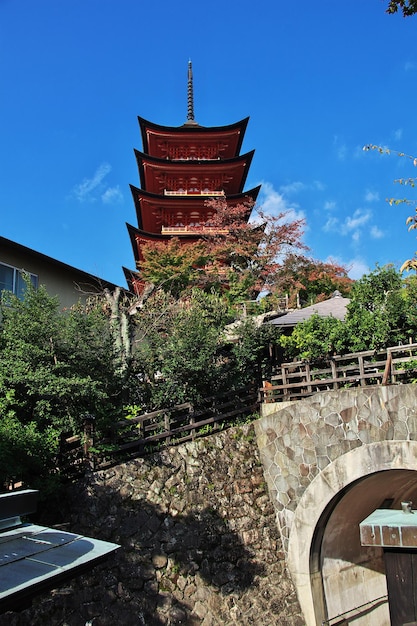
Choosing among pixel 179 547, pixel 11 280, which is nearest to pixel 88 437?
pixel 179 547

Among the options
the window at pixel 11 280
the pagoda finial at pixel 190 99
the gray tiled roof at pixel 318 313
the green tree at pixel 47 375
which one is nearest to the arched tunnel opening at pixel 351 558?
the gray tiled roof at pixel 318 313

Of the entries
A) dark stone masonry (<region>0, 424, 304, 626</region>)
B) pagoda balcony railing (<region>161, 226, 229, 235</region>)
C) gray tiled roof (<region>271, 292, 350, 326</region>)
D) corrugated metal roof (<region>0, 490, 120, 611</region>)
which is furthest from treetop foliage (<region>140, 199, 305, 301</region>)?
corrugated metal roof (<region>0, 490, 120, 611</region>)

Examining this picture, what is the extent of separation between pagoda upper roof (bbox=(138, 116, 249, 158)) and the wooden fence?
722 inches

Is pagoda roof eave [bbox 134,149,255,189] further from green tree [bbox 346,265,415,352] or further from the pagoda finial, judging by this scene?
green tree [bbox 346,265,415,352]

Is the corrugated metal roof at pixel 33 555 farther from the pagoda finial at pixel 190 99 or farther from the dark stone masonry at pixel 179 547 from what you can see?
the pagoda finial at pixel 190 99

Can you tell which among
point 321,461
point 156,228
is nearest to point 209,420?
point 321,461

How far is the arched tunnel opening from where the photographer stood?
8.56 metres

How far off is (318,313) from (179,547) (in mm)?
6801

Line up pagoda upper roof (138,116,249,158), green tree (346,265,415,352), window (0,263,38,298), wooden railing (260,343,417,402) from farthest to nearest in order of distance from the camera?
1. pagoda upper roof (138,116,249,158)
2. window (0,263,38,298)
3. green tree (346,265,415,352)
4. wooden railing (260,343,417,402)

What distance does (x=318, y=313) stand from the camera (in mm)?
12141

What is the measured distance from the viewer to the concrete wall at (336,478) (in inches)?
316

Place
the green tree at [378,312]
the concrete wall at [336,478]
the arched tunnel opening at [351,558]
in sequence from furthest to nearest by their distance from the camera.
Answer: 1. the green tree at [378,312]
2. the arched tunnel opening at [351,558]
3. the concrete wall at [336,478]

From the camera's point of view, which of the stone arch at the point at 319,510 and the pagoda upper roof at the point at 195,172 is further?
the pagoda upper roof at the point at 195,172

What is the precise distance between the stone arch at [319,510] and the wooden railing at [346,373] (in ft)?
4.96
